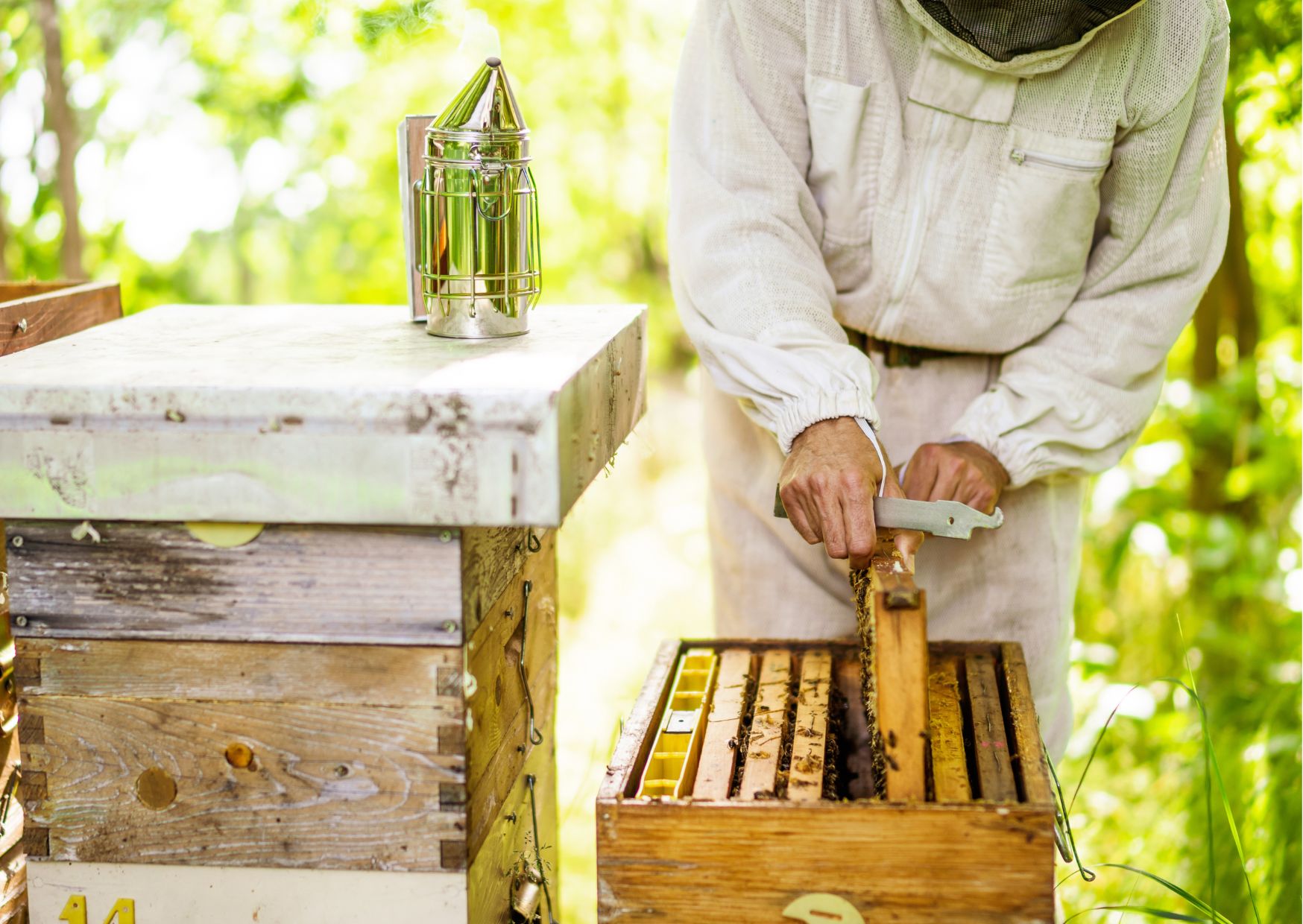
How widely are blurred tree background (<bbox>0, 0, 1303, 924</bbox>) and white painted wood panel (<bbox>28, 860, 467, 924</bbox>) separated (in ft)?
3.66

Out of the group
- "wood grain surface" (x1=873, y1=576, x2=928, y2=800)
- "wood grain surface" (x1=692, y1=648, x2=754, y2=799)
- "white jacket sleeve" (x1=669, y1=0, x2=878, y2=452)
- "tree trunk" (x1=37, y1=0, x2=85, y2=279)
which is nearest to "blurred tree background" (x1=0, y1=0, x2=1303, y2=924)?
"tree trunk" (x1=37, y1=0, x2=85, y2=279)

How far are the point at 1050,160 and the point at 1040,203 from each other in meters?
0.06

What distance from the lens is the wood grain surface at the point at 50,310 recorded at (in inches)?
56.4

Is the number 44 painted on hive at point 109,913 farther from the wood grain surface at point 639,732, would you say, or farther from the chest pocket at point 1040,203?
the chest pocket at point 1040,203

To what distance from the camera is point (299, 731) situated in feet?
3.87

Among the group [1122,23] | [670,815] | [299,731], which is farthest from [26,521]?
[1122,23]

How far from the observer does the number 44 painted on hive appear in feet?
4.01

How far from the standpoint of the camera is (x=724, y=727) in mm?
1358

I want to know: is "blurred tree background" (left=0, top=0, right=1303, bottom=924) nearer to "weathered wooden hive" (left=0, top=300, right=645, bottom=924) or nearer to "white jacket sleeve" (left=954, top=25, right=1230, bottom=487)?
"white jacket sleeve" (left=954, top=25, right=1230, bottom=487)

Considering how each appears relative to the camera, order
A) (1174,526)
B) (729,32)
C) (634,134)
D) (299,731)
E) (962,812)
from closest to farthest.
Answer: (962,812) < (299,731) < (729,32) < (1174,526) < (634,134)

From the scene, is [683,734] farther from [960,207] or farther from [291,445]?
[960,207]

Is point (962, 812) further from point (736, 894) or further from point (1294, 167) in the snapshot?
point (1294, 167)

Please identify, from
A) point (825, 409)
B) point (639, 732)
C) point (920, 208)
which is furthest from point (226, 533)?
point (920, 208)

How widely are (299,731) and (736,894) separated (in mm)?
446
